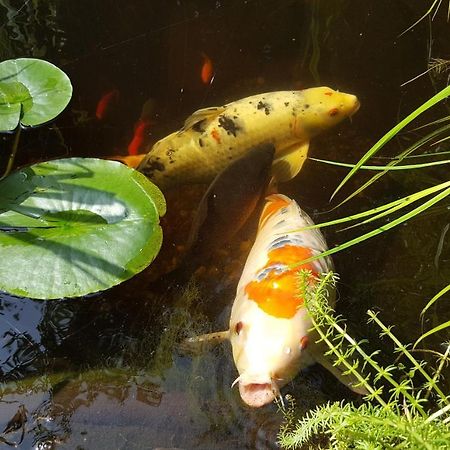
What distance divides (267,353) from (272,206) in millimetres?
734

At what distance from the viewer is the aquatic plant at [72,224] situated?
190cm

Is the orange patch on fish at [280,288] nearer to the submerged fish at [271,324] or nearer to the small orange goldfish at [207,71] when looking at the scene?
the submerged fish at [271,324]

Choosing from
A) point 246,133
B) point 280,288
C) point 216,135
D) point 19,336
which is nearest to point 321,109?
point 246,133

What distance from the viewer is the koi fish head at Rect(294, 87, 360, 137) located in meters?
2.70

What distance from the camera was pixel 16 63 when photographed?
251cm

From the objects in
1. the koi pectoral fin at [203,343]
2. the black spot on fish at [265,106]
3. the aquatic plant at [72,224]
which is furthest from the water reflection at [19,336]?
the black spot on fish at [265,106]

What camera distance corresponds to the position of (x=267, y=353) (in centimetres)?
173

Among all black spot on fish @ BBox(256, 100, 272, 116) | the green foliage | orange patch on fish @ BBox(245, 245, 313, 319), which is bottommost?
orange patch on fish @ BBox(245, 245, 313, 319)

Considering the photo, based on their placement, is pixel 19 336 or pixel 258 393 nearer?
pixel 258 393

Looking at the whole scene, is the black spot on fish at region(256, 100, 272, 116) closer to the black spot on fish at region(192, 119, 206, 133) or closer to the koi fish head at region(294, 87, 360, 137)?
the koi fish head at region(294, 87, 360, 137)

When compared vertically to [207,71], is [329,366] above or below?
below

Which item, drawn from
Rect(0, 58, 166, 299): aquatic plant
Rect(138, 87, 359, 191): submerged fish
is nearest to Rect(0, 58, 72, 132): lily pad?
Rect(0, 58, 166, 299): aquatic plant

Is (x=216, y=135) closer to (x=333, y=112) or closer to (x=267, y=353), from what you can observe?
(x=333, y=112)

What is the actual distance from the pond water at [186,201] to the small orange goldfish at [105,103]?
1 centimetres
